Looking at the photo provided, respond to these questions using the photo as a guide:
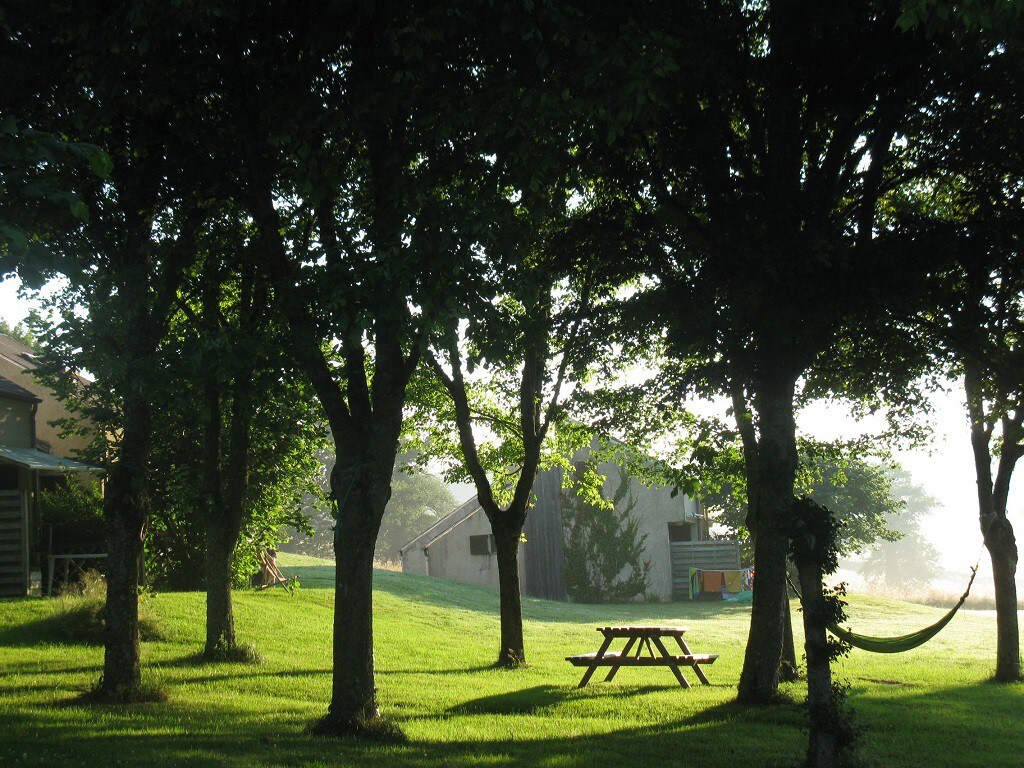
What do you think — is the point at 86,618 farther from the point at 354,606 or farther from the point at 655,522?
the point at 655,522

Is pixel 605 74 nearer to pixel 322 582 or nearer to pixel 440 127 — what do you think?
pixel 440 127

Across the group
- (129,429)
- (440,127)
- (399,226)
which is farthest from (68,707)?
(440,127)

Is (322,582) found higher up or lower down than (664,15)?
lower down

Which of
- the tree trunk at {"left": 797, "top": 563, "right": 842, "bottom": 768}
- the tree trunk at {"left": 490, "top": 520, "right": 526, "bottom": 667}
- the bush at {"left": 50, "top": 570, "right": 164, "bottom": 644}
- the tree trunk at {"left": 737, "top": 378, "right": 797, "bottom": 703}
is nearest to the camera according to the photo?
the tree trunk at {"left": 797, "top": 563, "right": 842, "bottom": 768}

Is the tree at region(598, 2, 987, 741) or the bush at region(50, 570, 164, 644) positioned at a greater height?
the tree at region(598, 2, 987, 741)

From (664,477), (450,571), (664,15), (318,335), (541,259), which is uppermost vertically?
(664,15)

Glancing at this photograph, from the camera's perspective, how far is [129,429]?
1266 cm

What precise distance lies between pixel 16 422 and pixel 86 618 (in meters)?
11.4

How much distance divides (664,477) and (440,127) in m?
9.79

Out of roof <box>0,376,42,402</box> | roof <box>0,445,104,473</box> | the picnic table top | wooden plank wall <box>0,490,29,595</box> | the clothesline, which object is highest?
roof <box>0,376,42,402</box>

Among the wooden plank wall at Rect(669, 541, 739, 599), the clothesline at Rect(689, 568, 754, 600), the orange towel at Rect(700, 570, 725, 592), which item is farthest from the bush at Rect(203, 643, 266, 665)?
the orange towel at Rect(700, 570, 725, 592)

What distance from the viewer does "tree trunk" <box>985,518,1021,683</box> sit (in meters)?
17.2

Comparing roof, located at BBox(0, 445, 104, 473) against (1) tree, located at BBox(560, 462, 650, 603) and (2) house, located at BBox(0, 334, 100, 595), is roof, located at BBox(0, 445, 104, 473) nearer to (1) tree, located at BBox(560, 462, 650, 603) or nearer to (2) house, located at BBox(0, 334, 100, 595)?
(2) house, located at BBox(0, 334, 100, 595)

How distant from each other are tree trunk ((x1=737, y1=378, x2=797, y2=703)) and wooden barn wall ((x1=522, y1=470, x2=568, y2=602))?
94.5 feet
